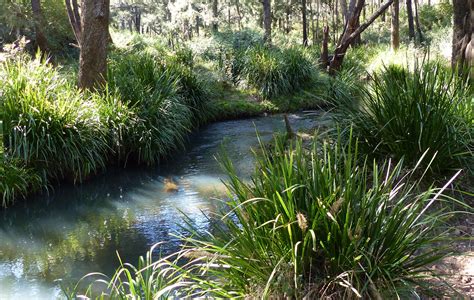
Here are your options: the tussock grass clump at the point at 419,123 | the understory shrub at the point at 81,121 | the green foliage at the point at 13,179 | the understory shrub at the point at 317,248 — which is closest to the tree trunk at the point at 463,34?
the tussock grass clump at the point at 419,123

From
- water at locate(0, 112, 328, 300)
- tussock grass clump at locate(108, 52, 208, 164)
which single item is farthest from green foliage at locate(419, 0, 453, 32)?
water at locate(0, 112, 328, 300)

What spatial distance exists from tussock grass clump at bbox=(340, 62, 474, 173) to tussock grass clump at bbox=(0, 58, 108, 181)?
454cm

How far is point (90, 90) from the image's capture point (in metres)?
9.03

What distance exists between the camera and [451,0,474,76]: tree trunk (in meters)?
5.97

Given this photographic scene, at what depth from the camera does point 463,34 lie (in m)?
6.28

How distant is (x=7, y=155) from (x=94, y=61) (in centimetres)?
293

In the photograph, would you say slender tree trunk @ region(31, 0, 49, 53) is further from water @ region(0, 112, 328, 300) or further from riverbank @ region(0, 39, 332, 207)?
water @ region(0, 112, 328, 300)

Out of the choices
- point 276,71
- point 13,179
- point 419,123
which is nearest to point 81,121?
point 13,179

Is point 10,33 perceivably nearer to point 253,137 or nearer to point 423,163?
point 253,137

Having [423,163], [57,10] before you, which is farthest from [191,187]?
[57,10]

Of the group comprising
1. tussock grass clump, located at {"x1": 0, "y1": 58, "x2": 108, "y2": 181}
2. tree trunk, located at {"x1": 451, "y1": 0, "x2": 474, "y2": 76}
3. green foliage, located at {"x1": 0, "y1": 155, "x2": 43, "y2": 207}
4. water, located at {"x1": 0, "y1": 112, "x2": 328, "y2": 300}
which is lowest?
water, located at {"x1": 0, "y1": 112, "x2": 328, "y2": 300}

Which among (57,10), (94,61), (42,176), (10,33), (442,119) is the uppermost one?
(57,10)

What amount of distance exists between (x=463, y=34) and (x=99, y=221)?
546 cm

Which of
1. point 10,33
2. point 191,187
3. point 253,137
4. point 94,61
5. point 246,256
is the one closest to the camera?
point 246,256
